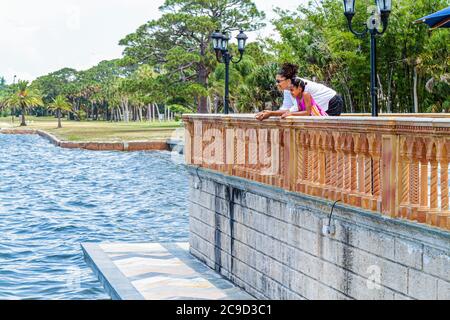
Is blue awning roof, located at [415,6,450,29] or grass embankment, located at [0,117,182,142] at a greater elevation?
blue awning roof, located at [415,6,450,29]

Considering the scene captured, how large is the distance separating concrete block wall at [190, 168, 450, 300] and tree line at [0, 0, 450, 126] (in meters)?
27.0

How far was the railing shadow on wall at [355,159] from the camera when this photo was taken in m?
8.12

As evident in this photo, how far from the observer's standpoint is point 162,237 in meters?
22.1

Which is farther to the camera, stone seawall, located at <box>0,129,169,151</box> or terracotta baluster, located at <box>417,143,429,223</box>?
stone seawall, located at <box>0,129,169,151</box>

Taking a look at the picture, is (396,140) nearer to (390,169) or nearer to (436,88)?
(390,169)

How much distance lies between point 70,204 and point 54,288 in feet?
51.0

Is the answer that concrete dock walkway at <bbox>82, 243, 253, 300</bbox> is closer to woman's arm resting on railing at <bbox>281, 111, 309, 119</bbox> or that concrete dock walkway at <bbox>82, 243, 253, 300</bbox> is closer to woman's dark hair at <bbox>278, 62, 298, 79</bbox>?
woman's arm resting on railing at <bbox>281, 111, 309, 119</bbox>

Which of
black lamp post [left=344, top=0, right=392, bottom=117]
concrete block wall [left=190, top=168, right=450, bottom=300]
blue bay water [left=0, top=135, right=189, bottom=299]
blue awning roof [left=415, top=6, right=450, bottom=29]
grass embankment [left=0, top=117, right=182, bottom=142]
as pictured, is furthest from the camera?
grass embankment [left=0, top=117, right=182, bottom=142]

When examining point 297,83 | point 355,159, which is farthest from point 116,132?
point 355,159

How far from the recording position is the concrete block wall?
825 centimetres

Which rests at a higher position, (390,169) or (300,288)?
(390,169)

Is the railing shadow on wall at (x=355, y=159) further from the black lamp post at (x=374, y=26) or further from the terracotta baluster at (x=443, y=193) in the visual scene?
the black lamp post at (x=374, y=26)

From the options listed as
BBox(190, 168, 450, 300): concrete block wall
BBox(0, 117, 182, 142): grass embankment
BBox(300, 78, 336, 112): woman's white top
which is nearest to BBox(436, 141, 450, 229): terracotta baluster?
BBox(190, 168, 450, 300): concrete block wall
